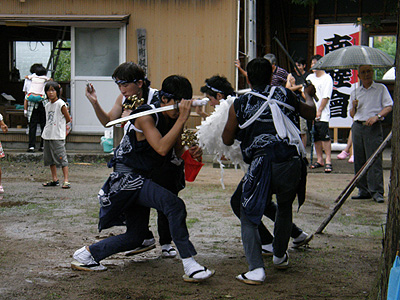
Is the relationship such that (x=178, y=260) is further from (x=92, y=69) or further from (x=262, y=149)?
(x=92, y=69)

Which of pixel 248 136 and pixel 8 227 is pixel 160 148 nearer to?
pixel 248 136

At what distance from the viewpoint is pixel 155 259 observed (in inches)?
198

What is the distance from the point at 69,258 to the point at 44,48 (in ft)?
49.9

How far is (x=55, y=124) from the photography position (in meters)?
8.70

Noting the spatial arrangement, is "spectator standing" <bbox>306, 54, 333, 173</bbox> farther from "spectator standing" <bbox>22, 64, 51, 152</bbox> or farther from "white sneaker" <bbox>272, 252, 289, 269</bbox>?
"white sneaker" <bbox>272, 252, 289, 269</bbox>

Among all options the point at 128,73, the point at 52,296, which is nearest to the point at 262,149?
the point at 128,73

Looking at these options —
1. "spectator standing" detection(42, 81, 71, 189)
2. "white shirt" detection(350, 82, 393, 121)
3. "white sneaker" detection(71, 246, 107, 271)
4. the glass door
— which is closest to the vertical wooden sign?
the glass door

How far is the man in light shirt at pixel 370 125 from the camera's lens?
8188 mm

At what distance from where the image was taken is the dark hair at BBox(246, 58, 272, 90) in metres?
4.43

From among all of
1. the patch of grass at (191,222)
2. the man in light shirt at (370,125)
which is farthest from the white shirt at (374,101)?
the patch of grass at (191,222)

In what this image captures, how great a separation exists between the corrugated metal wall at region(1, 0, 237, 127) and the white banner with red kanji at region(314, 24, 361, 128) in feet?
6.54

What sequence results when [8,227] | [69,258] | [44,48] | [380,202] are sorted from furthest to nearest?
[44,48], [380,202], [8,227], [69,258]

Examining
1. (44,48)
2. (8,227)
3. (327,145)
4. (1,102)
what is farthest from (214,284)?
(44,48)

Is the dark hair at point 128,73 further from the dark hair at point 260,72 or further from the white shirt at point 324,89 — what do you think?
the white shirt at point 324,89
